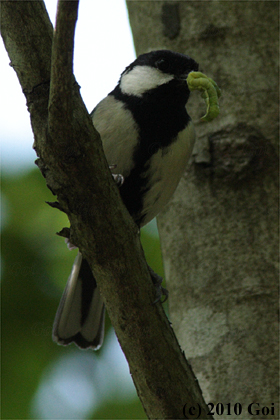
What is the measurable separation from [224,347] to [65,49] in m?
1.10

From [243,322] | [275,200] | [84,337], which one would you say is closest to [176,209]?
[275,200]

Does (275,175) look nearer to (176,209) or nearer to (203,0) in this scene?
(176,209)

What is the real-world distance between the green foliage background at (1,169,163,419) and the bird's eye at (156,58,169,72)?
91 cm

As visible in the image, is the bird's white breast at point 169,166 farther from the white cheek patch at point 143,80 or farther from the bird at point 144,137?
the white cheek patch at point 143,80

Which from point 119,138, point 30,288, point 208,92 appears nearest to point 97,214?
point 208,92

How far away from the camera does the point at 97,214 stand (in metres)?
1.19

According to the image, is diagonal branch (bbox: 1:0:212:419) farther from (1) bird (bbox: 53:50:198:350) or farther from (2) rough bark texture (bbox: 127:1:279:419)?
(1) bird (bbox: 53:50:198:350)

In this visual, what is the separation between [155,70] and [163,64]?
0.20 feet

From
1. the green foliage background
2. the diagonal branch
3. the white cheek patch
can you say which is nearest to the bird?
the white cheek patch

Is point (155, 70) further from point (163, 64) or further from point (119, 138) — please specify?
point (119, 138)

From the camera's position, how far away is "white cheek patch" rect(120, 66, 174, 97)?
209 cm

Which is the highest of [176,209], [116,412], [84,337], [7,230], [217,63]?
[217,63]

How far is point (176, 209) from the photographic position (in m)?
1.96

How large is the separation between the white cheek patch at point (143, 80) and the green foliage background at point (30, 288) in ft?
2.52
